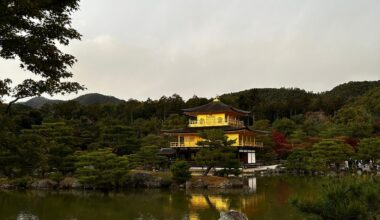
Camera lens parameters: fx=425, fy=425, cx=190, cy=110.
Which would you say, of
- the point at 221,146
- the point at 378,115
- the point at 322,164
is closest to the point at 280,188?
the point at 221,146

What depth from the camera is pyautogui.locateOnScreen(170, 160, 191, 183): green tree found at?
24453 millimetres

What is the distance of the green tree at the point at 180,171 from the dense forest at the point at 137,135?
9.41ft

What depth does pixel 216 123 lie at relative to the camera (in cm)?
3831

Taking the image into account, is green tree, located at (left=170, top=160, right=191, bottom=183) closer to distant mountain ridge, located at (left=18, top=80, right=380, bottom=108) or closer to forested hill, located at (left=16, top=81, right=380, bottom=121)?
forested hill, located at (left=16, top=81, right=380, bottom=121)

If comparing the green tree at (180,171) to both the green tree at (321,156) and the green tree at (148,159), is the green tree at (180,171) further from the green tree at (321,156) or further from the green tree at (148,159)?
the green tree at (321,156)

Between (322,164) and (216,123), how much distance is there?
10.2 metres

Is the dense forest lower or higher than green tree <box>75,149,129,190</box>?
higher

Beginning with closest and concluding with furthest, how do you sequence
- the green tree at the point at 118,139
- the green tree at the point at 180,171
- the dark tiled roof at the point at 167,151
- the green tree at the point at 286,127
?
the green tree at the point at 180,171, the green tree at the point at 118,139, the dark tiled roof at the point at 167,151, the green tree at the point at 286,127

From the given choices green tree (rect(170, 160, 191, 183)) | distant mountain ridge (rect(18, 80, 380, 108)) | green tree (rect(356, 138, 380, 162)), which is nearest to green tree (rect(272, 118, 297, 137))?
green tree (rect(356, 138, 380, 162))

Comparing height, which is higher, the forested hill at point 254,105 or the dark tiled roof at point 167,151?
the forested hill at point 254,105

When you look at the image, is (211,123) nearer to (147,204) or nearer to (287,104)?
(147,204)

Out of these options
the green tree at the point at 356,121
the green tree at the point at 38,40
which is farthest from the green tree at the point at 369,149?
the green tree at the point at 38,40

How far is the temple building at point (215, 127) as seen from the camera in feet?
120

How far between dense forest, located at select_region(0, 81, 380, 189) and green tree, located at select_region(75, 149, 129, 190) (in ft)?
0.18
